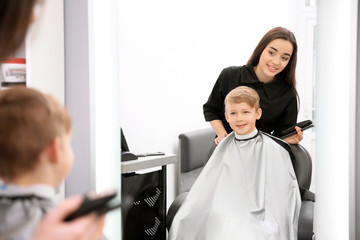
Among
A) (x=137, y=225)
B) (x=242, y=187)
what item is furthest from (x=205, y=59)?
(x=137, y=225)

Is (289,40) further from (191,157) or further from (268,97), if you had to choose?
(191,157)

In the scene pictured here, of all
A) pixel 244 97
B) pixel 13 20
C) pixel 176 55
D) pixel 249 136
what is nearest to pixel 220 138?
pixel 249 136

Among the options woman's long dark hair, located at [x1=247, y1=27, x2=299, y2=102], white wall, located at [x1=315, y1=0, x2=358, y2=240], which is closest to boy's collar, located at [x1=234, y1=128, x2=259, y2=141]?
woman's long dark hair, located at [x1=247, y1=27, x2=299, y2=102]

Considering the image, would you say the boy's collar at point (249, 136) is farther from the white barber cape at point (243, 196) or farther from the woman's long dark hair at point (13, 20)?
the woman's long dark hair at point (13, 20)

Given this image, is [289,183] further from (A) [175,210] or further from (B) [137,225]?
(B) [137,225]

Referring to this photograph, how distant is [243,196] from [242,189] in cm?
3

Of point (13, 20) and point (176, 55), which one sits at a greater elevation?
point (176, 55)

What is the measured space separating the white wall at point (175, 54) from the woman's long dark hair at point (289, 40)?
0.12 ft

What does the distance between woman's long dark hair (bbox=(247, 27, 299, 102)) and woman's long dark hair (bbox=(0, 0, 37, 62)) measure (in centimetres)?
153

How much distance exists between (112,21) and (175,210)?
93cm

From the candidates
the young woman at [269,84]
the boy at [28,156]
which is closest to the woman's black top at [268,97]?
the young woman at [269,84]

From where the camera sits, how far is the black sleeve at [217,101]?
2.16 m

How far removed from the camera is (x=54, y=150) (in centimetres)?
77

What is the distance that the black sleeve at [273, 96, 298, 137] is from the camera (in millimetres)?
2064
